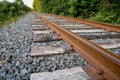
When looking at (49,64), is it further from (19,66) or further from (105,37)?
(105,37)

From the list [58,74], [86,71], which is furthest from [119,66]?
[58,74]

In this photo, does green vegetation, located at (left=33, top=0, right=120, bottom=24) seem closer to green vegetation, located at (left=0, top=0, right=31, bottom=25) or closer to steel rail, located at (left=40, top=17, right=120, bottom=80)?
green vegetation, located at (left=0, top=0, right=31, bottom=25)

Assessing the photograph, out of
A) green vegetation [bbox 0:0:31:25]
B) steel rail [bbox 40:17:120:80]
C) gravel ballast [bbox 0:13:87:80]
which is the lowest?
green vegetation [bbox 0:0:31:25]

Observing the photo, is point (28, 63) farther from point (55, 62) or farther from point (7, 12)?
point (7, 12)

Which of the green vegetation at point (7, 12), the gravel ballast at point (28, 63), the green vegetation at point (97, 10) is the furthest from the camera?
the green vegetation at point (7, 12)

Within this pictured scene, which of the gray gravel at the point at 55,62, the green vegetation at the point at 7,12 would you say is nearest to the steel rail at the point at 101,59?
the gray gravel at the point at 55,62

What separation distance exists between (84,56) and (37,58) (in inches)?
23.1

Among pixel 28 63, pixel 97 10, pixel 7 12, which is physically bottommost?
pixel 7 12

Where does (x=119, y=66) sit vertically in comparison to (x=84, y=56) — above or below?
above

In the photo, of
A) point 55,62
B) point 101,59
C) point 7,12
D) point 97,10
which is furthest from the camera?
point 7,12

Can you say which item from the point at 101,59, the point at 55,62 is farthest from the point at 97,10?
the point at 101,59

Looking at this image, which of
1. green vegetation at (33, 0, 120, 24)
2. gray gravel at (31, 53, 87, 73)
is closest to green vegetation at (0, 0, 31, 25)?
green vegetation at (33, 0, 120, 24)

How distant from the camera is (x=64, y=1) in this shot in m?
15.1

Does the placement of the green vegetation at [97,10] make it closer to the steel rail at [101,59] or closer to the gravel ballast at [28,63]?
the steel rail at [101,59]
